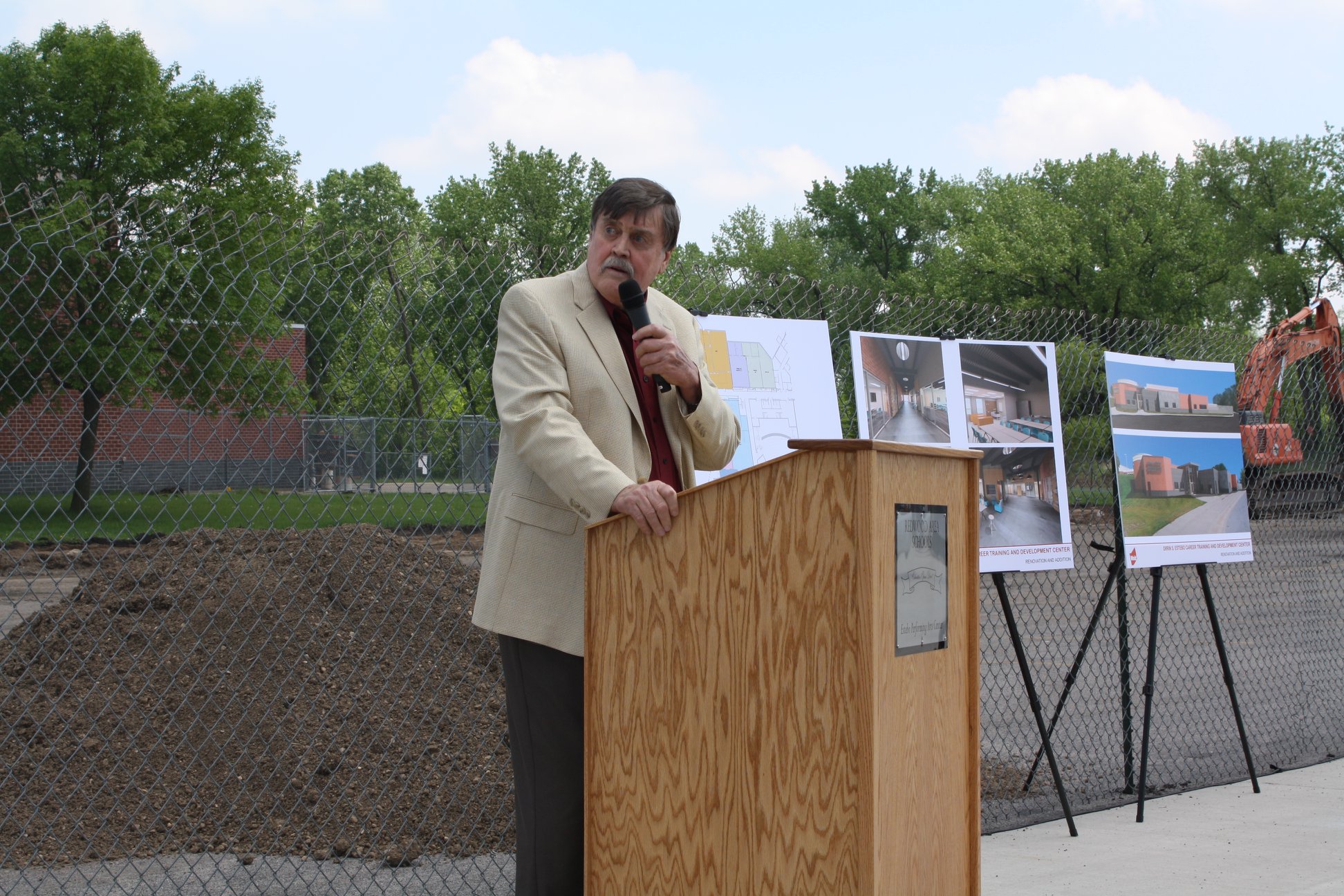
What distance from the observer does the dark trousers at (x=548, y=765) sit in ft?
8.63

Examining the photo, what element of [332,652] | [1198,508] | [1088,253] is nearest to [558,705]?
[332,652]

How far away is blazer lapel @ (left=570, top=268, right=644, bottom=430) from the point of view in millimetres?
2740

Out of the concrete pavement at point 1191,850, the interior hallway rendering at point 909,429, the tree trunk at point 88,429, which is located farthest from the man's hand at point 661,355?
the concrete pavement at point 1191,850

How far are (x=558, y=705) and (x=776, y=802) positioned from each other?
2.14 feet

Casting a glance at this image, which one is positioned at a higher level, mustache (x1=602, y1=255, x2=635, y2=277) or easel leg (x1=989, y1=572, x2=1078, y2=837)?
mustache (x1=602, y1=255, x2=635, y2=277)

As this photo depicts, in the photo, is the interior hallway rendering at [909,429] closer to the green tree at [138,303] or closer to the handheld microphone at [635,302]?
the handheld microphone at [635,302]

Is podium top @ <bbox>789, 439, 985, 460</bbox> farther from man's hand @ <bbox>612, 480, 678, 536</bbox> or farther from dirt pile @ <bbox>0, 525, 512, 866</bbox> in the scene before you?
dirt pile @ <bbox>0, 525, 512, 866</bbox>

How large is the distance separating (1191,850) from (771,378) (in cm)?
267

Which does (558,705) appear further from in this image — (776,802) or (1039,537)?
(1039,537)

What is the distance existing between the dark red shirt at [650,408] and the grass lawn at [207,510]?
1.68 metres

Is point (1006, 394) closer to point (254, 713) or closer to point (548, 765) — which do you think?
point (548, 765)

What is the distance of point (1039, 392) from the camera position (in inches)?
210

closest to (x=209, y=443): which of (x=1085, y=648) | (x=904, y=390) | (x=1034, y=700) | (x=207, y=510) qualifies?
(x=207, y=510)

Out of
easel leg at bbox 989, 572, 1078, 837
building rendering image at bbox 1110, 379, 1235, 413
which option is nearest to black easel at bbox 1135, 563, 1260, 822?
easel leg at bbox 989, 572, 1078, 837
